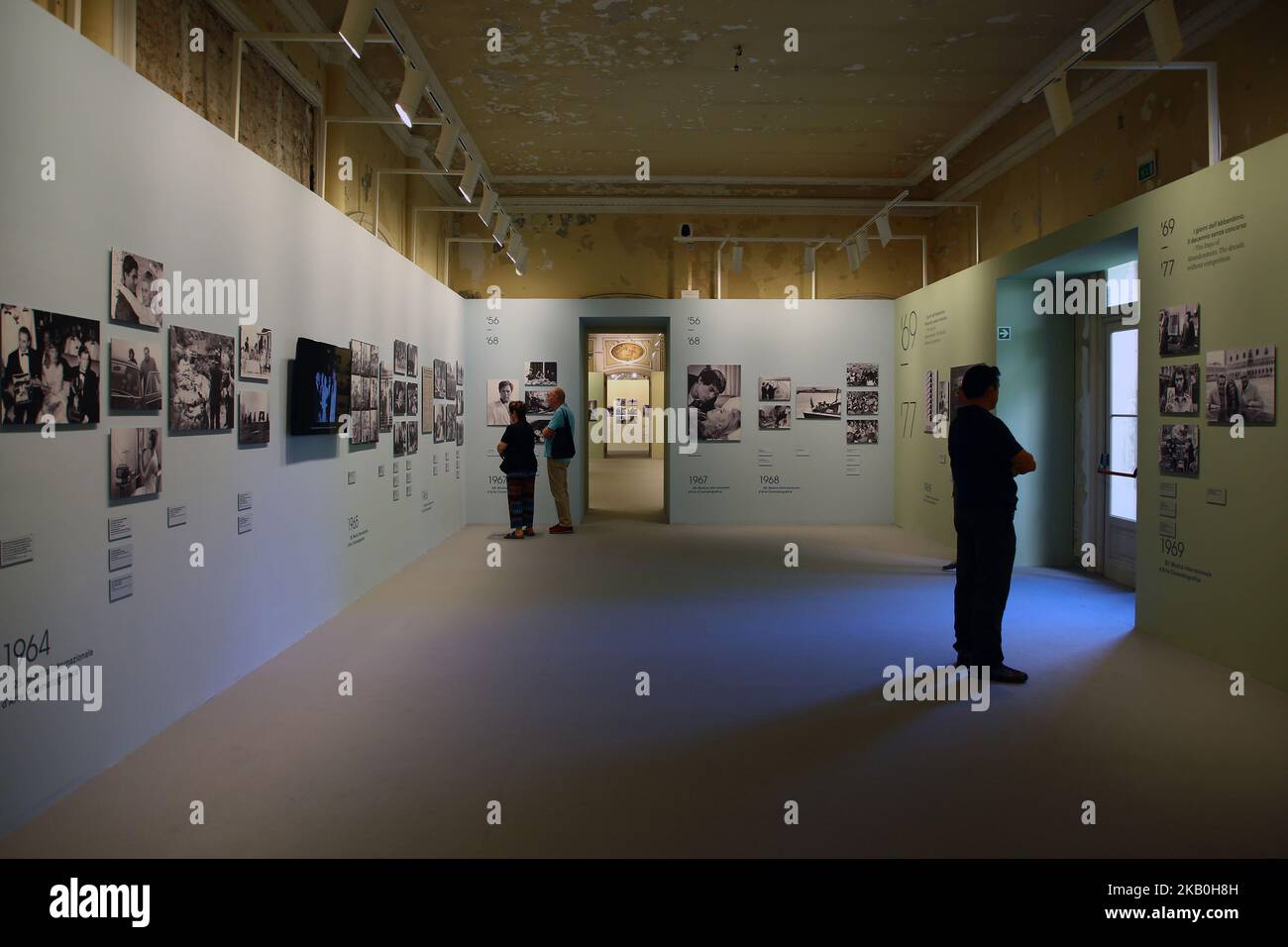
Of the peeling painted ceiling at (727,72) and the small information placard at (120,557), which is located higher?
the peeling painted ceiling at (727,72)

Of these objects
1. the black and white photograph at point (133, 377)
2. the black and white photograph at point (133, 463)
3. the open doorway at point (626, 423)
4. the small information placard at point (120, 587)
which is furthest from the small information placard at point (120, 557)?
the open doorway at point (626, 423)

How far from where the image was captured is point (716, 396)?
41.6 ft

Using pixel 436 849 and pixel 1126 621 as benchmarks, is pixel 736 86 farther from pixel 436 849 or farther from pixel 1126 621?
pixel 436 849

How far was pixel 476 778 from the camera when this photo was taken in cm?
385

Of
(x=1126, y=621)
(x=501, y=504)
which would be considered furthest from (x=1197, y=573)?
(x=501, y=504)

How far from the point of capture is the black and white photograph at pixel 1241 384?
518 centimetres

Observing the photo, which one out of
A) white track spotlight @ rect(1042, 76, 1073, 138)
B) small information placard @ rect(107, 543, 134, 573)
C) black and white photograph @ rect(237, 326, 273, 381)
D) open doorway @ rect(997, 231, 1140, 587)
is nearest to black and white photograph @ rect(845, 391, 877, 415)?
open doorway @ rect(997, 231, 1140, 587)

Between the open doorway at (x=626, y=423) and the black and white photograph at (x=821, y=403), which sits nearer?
the black and white photograph at (x=821, y=403)

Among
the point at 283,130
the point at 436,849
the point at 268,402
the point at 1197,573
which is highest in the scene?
the point at 283,130

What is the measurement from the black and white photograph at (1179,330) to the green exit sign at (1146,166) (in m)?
2.73

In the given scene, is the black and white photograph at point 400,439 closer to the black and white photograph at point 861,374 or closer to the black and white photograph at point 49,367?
the black and white photograph at point 49,367

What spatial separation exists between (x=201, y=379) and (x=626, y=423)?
28.4 meters

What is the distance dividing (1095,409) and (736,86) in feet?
16.5

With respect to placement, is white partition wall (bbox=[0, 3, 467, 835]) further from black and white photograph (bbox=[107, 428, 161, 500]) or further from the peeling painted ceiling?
the peeling painted ceiling
